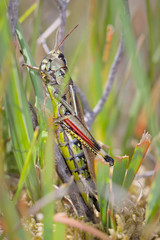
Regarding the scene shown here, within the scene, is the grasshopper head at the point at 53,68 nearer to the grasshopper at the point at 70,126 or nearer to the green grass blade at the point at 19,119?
the grasshopper at the point at 70,126

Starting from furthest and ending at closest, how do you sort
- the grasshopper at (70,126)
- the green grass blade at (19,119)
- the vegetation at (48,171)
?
the grasshopper at (70,126) < the green grass blade at (19,119) < the vegetation at (48,171)

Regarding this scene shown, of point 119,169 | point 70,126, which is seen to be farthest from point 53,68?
point 119,169

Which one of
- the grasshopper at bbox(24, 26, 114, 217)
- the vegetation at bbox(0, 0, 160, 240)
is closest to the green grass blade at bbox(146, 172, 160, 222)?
the vegetation at bbox(0, 0, 160, 240)

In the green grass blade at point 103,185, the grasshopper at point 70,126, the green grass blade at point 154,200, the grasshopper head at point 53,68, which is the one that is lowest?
the green grass blade at point 154,200

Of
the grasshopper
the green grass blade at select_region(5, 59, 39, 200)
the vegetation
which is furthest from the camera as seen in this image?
the grasshopper

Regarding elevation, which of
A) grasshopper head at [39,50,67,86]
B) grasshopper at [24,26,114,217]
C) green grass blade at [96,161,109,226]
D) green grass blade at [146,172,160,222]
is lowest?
green grass blade at [146,172,160,222]

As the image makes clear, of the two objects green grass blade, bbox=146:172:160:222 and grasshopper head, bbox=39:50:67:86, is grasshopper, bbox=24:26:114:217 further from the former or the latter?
green grass blade, bbox=146:172:160:222

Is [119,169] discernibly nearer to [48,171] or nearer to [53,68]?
[48,171]

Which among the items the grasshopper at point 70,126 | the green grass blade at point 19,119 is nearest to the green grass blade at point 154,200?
the grasshopper at point 70,126

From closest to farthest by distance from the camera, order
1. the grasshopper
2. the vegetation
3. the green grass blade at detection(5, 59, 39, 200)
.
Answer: the vegetation → the green grass blade at detection(5, 59, 39, 200) → the grasshopper
